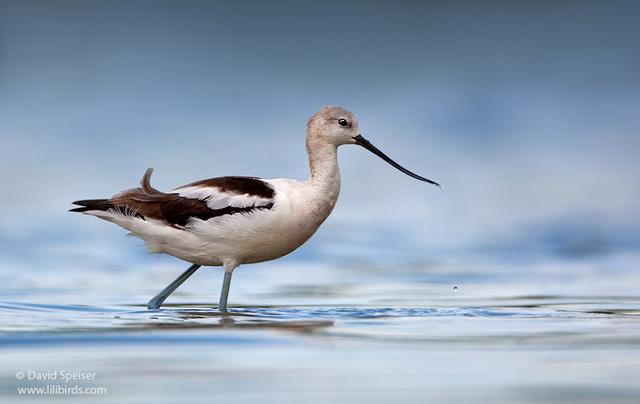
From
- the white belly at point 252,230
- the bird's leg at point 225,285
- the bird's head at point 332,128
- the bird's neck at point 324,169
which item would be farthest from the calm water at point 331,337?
the bird's head at point 332,128

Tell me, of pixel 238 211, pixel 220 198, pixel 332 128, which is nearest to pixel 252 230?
pixel 238 211

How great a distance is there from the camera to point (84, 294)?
1384 cm

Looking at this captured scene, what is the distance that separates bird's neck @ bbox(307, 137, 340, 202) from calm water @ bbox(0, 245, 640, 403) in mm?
1021

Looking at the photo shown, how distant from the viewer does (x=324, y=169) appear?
39.7ft

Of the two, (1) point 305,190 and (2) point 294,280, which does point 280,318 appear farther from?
(2) point 294,280

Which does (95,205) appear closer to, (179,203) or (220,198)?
(179,203)

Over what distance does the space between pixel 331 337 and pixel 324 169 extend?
287cm

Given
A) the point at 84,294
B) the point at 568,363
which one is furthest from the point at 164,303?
the point at 568,363

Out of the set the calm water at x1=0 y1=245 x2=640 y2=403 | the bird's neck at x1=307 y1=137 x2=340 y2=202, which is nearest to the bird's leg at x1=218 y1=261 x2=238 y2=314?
the calm water at x1=0 y1=245 x2=640 y2=403

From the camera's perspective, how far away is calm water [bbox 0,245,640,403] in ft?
24.1

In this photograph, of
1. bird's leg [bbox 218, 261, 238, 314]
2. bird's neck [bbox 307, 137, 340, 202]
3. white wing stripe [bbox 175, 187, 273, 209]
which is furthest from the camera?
bird's neck [bbox 307, 137, 340, 202]

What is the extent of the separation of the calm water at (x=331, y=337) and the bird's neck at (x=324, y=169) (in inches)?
40.2

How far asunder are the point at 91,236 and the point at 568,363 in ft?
44.8

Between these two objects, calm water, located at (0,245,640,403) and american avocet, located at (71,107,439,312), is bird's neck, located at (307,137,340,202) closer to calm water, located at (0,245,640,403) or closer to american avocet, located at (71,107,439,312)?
american avocet, located at (71,107,439,312)
